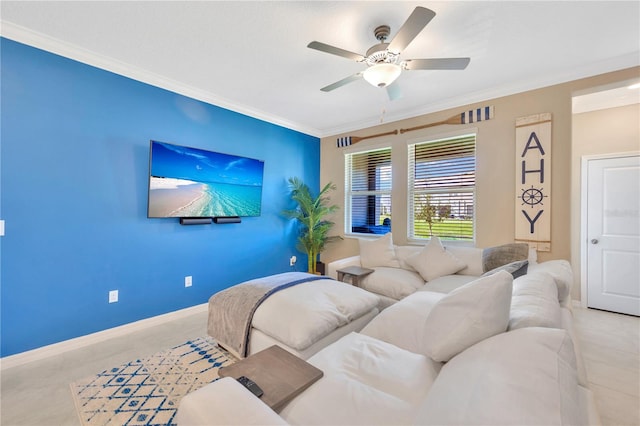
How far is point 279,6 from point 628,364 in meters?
3.91

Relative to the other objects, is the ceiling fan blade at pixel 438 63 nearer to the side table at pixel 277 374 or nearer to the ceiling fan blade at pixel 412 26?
the ceiling fan blade at pixel 412 26

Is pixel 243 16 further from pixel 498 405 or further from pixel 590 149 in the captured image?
pixel 590 149

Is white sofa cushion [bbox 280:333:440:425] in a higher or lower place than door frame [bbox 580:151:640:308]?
lower

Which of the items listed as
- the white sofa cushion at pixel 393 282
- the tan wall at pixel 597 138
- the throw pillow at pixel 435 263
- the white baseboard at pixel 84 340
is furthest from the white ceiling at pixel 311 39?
the white baseboard at pixel 84 340

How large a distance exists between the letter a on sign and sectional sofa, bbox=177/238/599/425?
5.90 ft

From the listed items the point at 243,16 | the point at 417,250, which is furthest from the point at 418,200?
the point at 243,16

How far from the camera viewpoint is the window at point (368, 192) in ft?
13.9

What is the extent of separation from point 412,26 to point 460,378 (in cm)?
187

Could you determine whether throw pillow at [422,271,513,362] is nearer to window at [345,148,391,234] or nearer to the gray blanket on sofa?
the gray blanket on sofa

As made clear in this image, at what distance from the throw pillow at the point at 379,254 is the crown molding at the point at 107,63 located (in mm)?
2529

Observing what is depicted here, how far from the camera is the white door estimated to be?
10.4ft

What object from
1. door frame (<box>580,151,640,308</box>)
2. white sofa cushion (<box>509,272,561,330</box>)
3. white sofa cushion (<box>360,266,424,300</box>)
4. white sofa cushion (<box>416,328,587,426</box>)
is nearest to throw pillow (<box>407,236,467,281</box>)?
white sofa cushion (<box>360,266,424,300</box>)

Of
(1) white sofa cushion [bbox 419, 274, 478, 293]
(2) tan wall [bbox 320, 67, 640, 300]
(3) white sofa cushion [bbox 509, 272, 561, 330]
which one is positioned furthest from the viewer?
(2) tan wall [bbox 320, 67, 640, 300]

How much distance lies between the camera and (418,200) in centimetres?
388
